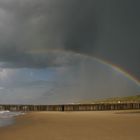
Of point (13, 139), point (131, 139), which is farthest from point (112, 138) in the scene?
point (13, 139)

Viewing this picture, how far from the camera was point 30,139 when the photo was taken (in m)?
20.1

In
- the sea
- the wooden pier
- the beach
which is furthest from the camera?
the wooden pier

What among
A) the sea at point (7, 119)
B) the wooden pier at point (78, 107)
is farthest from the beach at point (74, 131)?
the wooden pier at point (78, 107)

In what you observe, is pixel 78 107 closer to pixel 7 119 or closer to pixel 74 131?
pixel 7 119

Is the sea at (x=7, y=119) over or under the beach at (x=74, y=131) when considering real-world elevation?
under

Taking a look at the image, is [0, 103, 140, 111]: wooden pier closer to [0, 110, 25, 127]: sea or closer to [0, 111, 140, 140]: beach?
[0, 110, 25, 127]: sea

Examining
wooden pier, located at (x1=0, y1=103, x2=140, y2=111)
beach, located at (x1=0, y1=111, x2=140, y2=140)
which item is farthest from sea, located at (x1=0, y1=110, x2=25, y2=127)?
wooden pier, located at (x1=0, y1=103, x2=140, y2=111)

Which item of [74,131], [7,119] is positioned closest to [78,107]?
[7,119]

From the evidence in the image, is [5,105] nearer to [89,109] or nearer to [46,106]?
[46,106]

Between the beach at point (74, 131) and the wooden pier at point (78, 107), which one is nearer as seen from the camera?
the beach at point (74, 131)

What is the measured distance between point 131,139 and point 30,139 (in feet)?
18.2

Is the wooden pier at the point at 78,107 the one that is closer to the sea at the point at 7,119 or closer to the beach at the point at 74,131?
the sea at the point at 7,119

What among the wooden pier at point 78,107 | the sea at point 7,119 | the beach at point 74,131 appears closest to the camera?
the beach at point 74,131

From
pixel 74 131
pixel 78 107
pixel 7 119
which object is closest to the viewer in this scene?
pixel 74 131
